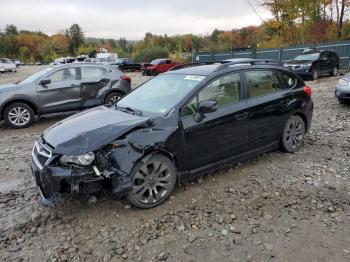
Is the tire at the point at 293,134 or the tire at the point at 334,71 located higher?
the tire at the point at 334,71

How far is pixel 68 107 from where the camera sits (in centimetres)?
946

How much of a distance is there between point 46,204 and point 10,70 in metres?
42.9

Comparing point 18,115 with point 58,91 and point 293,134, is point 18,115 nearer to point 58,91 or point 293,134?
point 58,91

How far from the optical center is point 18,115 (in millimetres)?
8961

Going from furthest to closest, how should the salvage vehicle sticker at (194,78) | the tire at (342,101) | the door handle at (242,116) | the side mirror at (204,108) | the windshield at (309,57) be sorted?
the windshield at (309,57), the tire at (342,101), the door handle at (242,116), the salvage vehicle sticker at (194,78), the side mirror at (204,108)

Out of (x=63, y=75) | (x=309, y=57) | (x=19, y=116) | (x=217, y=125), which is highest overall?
(x=309, y=57)

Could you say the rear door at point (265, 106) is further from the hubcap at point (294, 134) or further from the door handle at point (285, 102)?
the hubcap at point (294, 134)

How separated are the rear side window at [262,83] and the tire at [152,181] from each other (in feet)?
6.02

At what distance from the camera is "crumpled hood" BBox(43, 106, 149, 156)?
380cm

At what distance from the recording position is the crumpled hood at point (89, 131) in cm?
380

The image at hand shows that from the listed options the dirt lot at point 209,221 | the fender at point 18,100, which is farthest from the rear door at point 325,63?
the fender at point 18,100

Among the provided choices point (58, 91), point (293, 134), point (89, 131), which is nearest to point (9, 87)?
point (58, 91)

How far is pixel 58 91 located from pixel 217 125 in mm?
6000

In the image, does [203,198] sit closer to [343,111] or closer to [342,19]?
[343,111]
